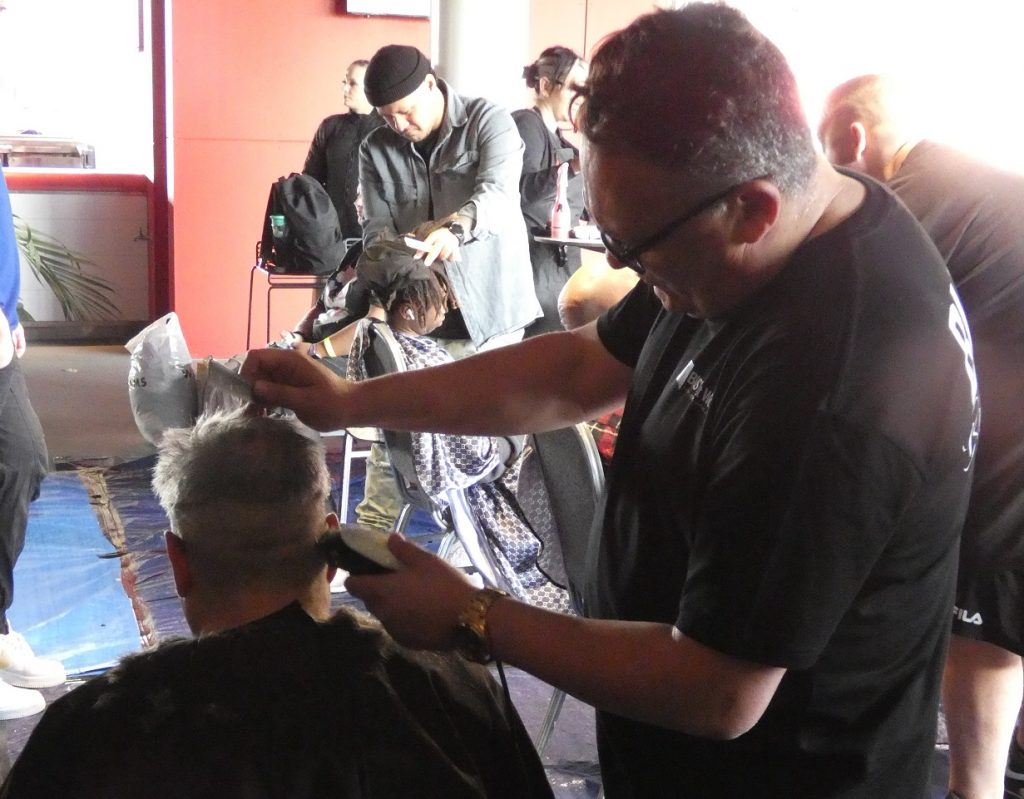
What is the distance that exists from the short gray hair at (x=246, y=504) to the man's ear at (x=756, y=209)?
598 mm

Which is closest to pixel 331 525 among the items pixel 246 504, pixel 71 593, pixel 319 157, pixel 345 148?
pixel 246 504

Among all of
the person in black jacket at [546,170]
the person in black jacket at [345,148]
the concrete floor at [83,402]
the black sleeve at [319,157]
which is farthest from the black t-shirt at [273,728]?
the black sleeve at [319,157]

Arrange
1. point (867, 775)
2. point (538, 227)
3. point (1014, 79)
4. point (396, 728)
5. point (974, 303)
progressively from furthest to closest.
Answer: point (538, 227) < point (1014, 79) < point (974, 303) < point (396, 728) < point (867, 775)

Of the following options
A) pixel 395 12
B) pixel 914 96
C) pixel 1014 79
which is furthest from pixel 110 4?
pixel 914 96

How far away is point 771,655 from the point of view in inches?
35.1

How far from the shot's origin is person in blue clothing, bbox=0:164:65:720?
7.72ft

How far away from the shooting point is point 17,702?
2619 millimetres

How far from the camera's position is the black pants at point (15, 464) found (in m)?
2.48

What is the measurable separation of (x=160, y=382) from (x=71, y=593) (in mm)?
1410

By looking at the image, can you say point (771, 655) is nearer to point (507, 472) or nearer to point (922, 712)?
point (922, 712)

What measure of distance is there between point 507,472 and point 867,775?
1.56 m

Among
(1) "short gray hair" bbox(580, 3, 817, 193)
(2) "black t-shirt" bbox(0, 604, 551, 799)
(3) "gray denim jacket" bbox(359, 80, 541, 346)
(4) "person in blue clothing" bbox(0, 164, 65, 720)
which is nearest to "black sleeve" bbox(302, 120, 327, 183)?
(3) "gray denim jacket" bbox(359, 80, 541, 346)

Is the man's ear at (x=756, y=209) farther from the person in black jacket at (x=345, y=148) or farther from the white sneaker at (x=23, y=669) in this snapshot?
the person in black jacket at (x=345, y=148)

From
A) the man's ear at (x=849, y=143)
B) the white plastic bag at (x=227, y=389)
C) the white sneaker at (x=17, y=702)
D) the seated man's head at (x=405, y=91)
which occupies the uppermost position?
the seated man's head at (x=405, y=91)
